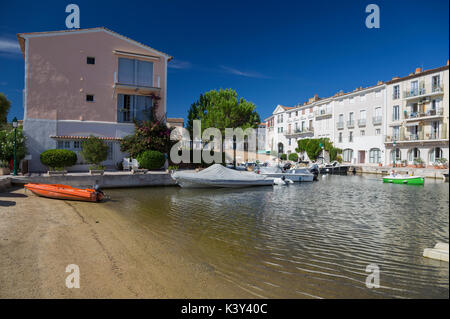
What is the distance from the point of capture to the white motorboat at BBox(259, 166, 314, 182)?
→ 26309 millimetres

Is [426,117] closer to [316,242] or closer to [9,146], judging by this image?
[316,242]

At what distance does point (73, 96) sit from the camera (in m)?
23.2

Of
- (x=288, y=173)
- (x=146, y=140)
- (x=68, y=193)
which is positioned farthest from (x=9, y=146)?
(x=288, y=173)

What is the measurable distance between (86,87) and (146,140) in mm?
7296

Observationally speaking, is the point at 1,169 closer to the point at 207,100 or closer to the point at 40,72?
the point at 40,72

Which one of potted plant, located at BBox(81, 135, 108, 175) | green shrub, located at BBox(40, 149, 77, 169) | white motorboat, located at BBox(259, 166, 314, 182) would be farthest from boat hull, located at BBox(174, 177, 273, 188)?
green shrub, located at BBox(40, 149, 77, 169)

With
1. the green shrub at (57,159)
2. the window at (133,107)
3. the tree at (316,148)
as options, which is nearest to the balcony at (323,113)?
the tree at (316,148)

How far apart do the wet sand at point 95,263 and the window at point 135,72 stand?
1792cm

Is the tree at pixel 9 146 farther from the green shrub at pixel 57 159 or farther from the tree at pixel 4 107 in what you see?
the tree at pixel 4 107

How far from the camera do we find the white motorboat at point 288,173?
2631 centimetres

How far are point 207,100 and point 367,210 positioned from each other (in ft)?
94.8

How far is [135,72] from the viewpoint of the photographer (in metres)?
25.0

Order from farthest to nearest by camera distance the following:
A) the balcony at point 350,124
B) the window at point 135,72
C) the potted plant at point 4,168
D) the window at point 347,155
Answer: the balcony at point 350,124 → the window at point 347,155 → the window at point 135,72 → the potted plant at point 4,168

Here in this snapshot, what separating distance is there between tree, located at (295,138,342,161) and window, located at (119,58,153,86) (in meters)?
34.6
